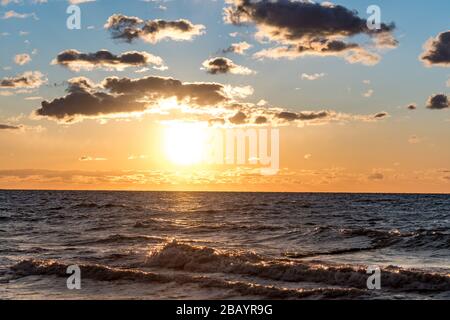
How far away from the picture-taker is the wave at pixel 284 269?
18.7m

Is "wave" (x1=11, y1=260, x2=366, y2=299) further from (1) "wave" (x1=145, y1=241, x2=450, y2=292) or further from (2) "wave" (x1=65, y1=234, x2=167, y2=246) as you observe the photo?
(2) "wave" (x1=65, y1=234, x2=167, y2=246)

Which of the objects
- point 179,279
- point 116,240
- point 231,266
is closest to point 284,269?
point 231,266

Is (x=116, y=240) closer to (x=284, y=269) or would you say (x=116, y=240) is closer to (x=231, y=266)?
(x=231, y=266)

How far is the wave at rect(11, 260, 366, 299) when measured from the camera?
55.6 ft

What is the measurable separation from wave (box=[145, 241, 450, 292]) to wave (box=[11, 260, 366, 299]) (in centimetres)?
187

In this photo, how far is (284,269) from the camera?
68.9ft

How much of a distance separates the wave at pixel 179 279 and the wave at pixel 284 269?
6.13ft

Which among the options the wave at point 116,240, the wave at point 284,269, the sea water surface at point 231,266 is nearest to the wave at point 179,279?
the sea water surface at point 231,266

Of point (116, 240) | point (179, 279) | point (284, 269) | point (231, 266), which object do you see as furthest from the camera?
point (116, 240)

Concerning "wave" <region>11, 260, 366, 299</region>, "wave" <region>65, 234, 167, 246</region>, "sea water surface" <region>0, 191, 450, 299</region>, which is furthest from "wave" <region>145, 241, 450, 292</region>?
"wave" <region>65, 234, 167, 246</region>

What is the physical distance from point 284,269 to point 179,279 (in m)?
4.35

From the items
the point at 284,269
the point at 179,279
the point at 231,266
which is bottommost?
the point at 179,279
